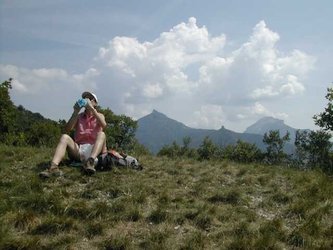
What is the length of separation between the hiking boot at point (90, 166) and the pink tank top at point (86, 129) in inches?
48.9

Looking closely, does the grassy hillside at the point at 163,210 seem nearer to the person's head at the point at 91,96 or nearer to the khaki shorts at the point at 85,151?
the khaki shorts at the point at 85,151

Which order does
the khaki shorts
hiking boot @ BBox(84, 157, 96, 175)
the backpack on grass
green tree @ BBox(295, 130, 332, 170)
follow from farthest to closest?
green tree @ BBox(295, 130, 332, 170) < the khaki shorts < the backpack on grass < hiking boot @ BBox(84, 157, 96, 175)

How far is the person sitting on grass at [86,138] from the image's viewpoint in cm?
1101

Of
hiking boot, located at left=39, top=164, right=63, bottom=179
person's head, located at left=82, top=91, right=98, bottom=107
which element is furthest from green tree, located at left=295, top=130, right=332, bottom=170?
hiking boot, located at left=39, top=164, right=63, bottom=179

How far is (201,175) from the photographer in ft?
38.3

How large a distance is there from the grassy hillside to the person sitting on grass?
17.0 inches

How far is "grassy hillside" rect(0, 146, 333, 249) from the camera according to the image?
7.43 metres

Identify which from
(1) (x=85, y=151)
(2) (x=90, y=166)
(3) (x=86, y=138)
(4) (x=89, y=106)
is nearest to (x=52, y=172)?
(2) (x=90, y=166)

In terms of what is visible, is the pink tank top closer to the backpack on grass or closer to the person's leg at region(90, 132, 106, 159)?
the person's leg at region(90, 132, 106, 159)

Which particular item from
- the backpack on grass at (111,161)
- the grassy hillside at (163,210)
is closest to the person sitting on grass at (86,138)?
the backpack on grass at (111,161)

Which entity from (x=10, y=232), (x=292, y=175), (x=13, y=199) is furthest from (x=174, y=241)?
(x=292, y=175)

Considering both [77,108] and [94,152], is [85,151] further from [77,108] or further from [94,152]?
[77,108]

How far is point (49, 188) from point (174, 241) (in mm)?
3489

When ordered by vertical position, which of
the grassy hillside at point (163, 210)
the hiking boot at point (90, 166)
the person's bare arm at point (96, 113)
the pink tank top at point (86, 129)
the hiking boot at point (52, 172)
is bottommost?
the grassy hillside at point (163, 210)
